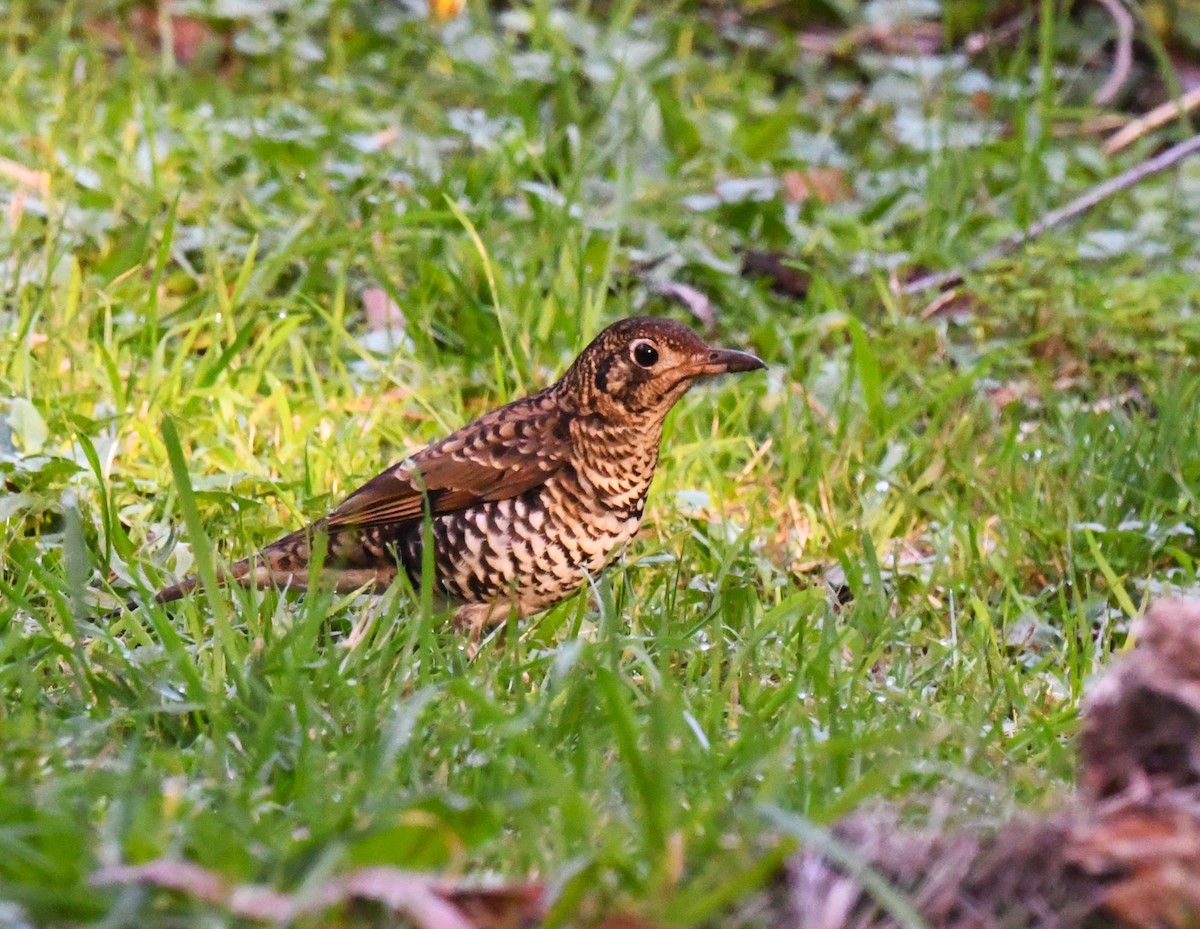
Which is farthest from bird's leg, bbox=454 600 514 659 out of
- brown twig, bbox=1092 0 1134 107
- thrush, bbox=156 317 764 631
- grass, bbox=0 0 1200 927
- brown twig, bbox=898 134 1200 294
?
brown twig, bbox=1092 0 1134 107

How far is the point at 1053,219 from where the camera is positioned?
6.97m

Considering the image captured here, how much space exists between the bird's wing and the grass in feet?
0.88

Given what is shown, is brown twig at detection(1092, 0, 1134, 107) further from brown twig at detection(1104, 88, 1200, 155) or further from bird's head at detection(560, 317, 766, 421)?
bird's head at detection(560, 317, 766, 421)

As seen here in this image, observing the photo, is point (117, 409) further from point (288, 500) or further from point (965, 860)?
point (965, 860)

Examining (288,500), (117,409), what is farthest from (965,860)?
(117,409)

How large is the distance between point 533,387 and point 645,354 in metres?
1.24

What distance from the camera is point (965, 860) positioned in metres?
2.53

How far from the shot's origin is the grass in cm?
290

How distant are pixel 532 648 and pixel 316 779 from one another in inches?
50.3

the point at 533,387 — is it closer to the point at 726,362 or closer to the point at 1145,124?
the point at 726,362

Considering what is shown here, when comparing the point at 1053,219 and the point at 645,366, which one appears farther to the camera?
the point at 1053,219

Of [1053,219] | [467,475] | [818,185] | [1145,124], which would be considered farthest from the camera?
[1145,124]

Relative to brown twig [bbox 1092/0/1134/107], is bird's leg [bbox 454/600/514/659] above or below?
below

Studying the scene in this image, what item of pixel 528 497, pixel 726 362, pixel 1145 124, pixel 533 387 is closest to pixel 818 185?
pixel 1145 124
